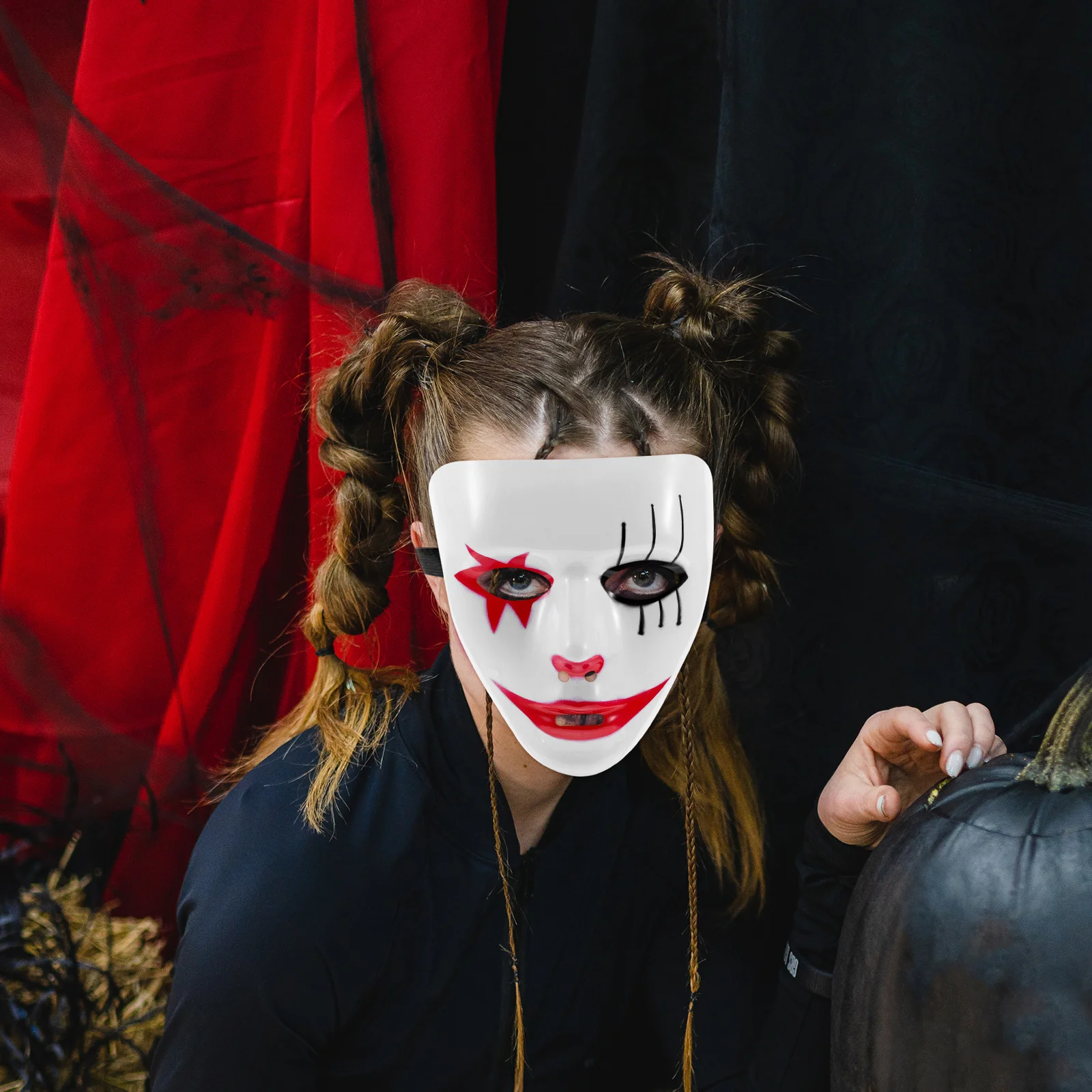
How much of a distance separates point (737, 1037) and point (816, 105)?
2.74 ft

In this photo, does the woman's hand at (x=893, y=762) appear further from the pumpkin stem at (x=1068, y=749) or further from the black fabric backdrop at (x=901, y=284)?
the black fabric backdrop at (x=901, y=284)

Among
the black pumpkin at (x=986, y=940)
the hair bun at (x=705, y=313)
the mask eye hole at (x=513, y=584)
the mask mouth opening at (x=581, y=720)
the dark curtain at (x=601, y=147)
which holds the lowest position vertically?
the black pumpkin at (x=986, y=940)

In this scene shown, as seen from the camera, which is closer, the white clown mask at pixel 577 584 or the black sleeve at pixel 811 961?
the white clown mask at pixel 577 584

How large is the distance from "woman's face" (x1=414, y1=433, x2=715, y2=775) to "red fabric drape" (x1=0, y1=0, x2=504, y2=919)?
0.34 m

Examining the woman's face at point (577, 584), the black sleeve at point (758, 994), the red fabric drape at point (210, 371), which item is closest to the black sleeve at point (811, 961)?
the black sleeve at point (758, 994)

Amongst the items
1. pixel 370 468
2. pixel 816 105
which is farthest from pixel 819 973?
pixel 816 105

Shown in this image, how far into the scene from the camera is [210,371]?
103 cm

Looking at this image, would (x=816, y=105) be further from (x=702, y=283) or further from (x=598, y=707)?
(x=598, y=707)

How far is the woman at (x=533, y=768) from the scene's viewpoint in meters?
0.72

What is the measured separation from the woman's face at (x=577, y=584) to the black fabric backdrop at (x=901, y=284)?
1.00 ft

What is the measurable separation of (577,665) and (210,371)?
54 centimetres

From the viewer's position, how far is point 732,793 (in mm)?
1018

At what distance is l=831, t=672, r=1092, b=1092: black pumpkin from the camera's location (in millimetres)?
476

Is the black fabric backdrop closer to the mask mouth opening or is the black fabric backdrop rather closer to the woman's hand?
the woman's hand
